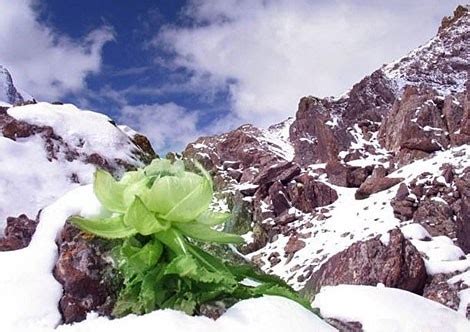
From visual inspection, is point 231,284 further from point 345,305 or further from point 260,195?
point 260,195

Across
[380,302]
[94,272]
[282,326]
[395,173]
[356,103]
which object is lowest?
[282,326]

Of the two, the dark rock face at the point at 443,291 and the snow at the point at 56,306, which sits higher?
the dark rock face at the point at 443,291

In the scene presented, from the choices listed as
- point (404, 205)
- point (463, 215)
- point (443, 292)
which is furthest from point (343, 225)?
point (443, 292)

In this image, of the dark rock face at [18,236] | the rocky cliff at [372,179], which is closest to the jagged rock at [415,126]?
the rocky cliff at [372,179]

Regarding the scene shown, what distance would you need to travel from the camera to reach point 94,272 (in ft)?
6.97

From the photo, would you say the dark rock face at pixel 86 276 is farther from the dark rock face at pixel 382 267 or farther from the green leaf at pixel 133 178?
the dark rock face at pixel 382 267

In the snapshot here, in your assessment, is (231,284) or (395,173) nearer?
(231,284)

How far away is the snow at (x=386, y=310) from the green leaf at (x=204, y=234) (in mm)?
370

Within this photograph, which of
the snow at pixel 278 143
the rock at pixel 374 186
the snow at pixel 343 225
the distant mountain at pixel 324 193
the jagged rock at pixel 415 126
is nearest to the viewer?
the distant mountain at pixel 324 193

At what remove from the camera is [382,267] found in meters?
28.2

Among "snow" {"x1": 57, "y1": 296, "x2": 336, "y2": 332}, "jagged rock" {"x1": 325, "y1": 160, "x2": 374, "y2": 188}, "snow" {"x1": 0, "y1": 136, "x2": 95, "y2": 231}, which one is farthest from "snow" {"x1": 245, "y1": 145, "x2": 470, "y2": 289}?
"snow" {"x1": 57, "y1": 296, "x2": 336, "y2": 332}

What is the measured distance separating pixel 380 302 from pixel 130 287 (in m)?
0.67

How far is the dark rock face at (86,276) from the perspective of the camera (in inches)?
82.4

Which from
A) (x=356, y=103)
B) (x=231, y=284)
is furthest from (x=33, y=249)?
(x=356, y=103)
